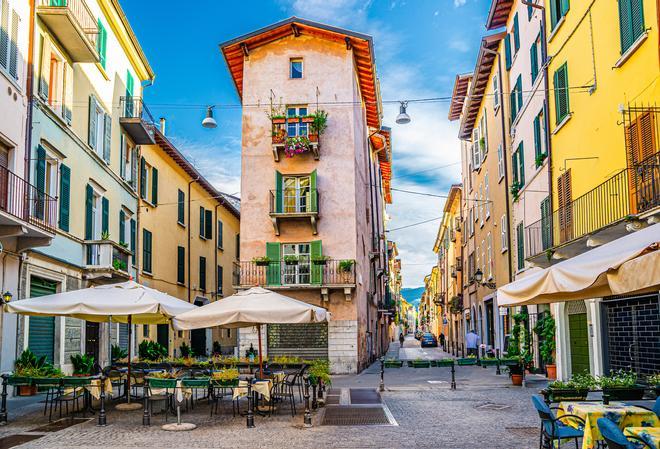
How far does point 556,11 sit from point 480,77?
11282 mm

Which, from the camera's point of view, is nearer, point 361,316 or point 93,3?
point 93,3

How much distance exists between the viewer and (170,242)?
32.4m

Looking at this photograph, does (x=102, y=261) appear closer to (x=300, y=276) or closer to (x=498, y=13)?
(x=300, y=276)

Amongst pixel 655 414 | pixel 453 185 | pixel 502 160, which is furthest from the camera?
pixel 453 185

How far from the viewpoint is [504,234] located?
27.1m

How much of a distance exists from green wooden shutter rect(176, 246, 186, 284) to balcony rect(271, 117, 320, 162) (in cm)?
868

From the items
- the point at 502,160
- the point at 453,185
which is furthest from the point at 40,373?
the point at 453,185

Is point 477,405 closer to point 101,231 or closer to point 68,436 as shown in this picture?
point 68,436

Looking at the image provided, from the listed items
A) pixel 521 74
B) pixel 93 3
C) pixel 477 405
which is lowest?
pixel 477 405

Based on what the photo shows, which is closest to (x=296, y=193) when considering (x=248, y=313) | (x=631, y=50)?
(x=248, y=313)

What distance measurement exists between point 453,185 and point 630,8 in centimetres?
3747

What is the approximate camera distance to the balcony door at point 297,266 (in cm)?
2748

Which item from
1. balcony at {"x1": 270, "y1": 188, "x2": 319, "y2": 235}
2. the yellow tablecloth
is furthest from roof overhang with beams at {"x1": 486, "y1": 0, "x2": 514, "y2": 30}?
the yellow tablecloth

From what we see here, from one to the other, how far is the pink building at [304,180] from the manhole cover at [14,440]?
1652 cm
